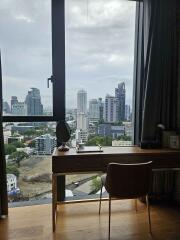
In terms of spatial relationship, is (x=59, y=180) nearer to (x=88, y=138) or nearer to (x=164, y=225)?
(x=88, y=138)

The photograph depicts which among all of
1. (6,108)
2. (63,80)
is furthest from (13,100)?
(63,80)

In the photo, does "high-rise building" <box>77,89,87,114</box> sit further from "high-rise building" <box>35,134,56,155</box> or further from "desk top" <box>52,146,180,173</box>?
"desk top" <box>52,146,180,173</box>

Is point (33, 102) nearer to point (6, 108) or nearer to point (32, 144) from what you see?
point (6, 108)

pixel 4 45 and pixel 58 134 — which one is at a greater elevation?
pixel 4 45

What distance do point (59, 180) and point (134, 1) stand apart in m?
2.40

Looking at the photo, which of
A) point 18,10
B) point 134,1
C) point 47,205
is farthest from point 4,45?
point 47,205

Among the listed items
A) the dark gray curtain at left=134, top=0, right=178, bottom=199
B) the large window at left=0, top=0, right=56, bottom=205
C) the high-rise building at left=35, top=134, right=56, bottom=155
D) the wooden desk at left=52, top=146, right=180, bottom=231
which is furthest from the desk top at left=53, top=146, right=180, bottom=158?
the large window at left=0, top=0, right=56, bottom=205

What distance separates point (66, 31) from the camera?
288 cm

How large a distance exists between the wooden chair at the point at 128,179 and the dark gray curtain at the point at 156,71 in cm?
76

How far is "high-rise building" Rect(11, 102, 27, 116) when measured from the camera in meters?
2.84

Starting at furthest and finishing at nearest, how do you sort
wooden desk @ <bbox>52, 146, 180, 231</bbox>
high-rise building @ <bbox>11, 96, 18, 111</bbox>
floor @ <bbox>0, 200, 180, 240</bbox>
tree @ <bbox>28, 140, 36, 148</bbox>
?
tree @ <bbox>28, 140, 36, 148</bbox> → high-rise building @ <bbox>11, 96, 18, 111</bbox> → wooden desk @ <bbox>52, 146, 180, 231</bbox> → floor @ <bbox>0, 200, 180, 240</bbox>

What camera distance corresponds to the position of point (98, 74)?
119 inches

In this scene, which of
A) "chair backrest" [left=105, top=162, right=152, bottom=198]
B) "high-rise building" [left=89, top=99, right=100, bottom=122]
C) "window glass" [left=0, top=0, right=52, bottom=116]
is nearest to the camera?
"chair backrest" [left=105, top=162, right=152, bottom=198]

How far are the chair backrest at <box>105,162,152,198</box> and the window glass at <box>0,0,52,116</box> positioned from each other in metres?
1.19
